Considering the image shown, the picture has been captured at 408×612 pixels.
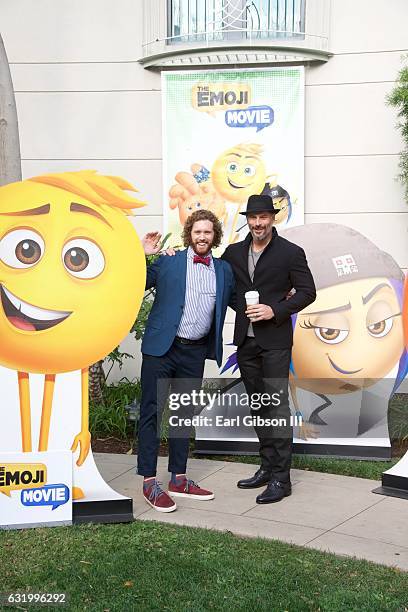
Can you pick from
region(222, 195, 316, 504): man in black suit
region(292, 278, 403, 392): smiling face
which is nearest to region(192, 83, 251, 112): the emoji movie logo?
region(292, 278, 403, 392): smiling face

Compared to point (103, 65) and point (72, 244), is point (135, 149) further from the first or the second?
point (72, 244)

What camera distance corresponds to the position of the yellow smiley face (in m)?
10.1

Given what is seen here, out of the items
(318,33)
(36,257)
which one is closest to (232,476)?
(36,257)

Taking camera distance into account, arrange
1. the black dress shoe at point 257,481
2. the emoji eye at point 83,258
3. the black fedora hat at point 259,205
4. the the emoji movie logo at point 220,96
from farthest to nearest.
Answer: the the emoji movie logo at point 220,96 → the black dress shoe at point 257,481 → the black fedora hat at point 259,205 → the emoji eye at point 83,258

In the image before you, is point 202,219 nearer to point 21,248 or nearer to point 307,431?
point 21,248

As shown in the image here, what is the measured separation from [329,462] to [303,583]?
2.54 meters

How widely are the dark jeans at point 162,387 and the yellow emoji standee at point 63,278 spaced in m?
0.43

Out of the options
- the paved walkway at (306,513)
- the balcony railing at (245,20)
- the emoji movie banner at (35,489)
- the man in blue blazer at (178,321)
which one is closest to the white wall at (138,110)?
the balcony railing at (245,20)

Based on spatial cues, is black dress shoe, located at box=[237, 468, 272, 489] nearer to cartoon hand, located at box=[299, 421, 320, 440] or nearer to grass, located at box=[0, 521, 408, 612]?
cartoon hand, located at box=[299, 421, 320, 440]

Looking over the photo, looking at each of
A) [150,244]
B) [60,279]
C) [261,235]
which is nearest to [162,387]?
[150,244]

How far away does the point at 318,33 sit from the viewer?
9758mm

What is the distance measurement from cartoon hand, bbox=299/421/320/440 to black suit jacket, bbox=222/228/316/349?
1439mm

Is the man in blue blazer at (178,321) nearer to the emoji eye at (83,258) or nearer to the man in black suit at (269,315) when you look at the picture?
the man in black suit at (269,315)

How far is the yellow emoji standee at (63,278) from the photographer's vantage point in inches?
185
